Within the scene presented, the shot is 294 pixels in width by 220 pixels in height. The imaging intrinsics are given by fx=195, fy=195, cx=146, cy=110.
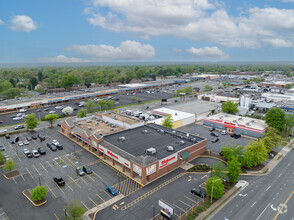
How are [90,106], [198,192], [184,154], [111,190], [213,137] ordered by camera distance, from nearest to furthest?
[198,192], [111,190], [184,154], [213,137], [90,106]

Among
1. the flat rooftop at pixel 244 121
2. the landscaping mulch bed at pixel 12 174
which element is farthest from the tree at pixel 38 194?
the flat rooftop at pixel 244 121

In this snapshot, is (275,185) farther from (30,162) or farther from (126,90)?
(126,90)

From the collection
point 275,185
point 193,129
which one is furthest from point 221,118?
point 275,185

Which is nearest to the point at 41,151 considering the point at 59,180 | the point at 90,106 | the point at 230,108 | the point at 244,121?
the point at 59,180

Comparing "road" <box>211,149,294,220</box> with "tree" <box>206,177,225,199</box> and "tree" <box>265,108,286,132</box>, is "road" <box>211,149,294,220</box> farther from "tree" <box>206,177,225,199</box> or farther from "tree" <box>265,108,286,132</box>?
"tree" <box>265,108,286,132</box>

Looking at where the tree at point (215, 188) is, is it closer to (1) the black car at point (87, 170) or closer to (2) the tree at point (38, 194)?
(1) the black car at point (87, 170)

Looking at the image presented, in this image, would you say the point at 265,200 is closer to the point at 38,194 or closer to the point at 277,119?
the point at 277,119

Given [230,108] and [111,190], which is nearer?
[111,190]
